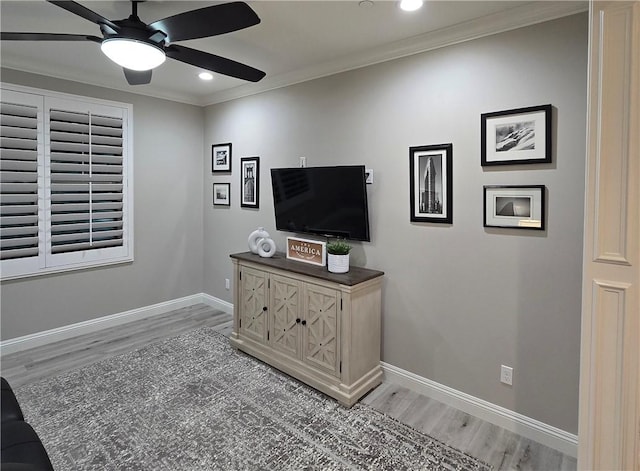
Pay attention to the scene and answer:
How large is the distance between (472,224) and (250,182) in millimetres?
2467

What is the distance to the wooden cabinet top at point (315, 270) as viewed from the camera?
2.72m

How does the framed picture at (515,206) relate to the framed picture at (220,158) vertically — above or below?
below

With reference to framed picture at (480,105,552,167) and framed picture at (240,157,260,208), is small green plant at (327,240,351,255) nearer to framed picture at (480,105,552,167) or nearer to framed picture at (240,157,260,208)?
framed picture at (480,105,552,167)

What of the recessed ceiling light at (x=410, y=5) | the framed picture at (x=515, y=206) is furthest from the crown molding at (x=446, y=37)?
the framed picture at (x=515, y=206)

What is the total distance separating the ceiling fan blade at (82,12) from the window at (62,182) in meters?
2.19

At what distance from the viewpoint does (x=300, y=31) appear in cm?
259

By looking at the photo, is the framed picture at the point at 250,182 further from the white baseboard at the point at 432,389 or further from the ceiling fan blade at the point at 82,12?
the ceiling fan blade at the point at 82,12

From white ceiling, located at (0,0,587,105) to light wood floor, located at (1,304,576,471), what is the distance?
2.58 m

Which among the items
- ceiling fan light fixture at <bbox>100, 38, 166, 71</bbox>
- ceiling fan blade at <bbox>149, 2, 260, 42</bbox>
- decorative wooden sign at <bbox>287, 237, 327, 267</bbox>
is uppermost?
ceiling fan blade at <bbox>149, 2, 260, 42</bbox>

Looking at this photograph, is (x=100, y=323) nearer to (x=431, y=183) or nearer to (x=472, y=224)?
(x=431, y=183)

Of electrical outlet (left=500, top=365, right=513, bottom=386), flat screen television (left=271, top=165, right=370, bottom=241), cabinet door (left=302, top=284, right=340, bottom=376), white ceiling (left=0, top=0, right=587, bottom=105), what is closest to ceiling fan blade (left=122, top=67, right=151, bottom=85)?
white ceiling (left=0, top=0, right=587, bottom=105)

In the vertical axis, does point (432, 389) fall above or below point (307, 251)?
below

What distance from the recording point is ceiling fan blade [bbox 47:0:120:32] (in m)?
1.63

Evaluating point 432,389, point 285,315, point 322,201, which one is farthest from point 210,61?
point 432,389
